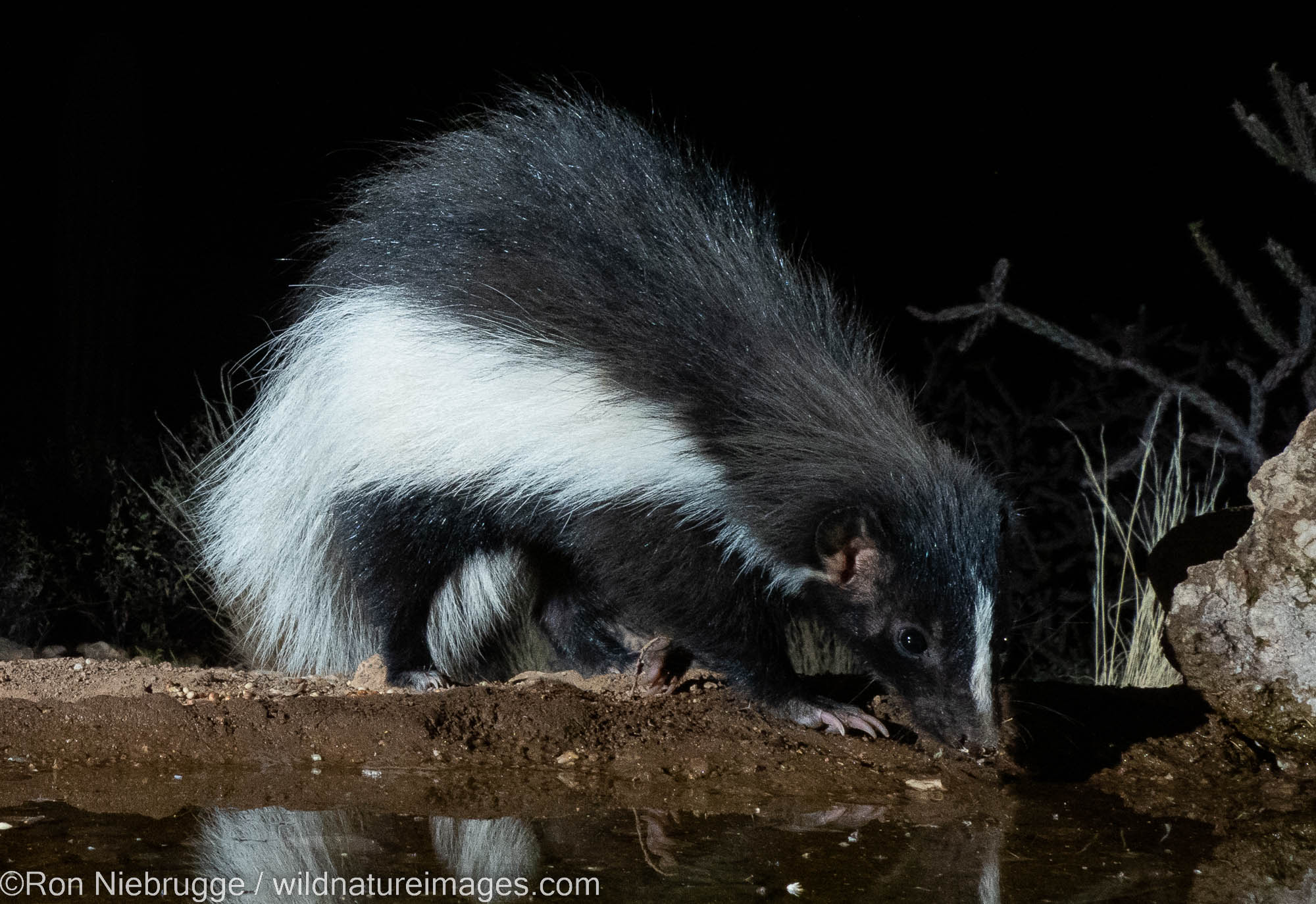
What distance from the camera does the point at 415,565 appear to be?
4.88 m

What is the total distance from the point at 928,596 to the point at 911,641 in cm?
16

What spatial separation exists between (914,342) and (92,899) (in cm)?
898

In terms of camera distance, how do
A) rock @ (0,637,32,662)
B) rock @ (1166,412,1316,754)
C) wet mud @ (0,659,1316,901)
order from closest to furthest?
1. wet mud @ (0,659,1316,901)
2. rock @ (1166,412,1316,754)
3. rock @ (0,637,32,662)

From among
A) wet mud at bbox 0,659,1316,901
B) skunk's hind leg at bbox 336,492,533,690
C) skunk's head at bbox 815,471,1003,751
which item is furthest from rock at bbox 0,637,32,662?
skunk's head at bbox 815,471,1003,751

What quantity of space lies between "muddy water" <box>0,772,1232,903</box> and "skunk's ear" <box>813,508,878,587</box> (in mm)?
817

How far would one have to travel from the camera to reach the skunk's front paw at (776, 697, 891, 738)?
4316 millimetres

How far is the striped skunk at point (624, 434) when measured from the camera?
13.6 ft

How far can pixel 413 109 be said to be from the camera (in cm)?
987

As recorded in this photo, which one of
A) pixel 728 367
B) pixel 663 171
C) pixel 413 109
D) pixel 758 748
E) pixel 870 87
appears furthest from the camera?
pixel 870 87

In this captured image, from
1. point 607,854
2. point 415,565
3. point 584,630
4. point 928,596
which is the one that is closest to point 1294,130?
point 928,596

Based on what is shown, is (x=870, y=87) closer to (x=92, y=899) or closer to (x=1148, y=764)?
(x=1148, y=764)

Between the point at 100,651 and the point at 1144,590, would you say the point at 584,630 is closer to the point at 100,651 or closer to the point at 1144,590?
the point at 100,651

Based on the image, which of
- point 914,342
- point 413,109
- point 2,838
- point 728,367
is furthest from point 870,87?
point 2,838

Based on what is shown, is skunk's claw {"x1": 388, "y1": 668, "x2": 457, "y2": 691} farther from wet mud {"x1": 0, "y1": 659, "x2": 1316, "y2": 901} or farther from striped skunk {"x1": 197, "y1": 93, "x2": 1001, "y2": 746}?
wet mud {"x1": 0, "y1": 659, "x2": 1316, "y2": 901}
